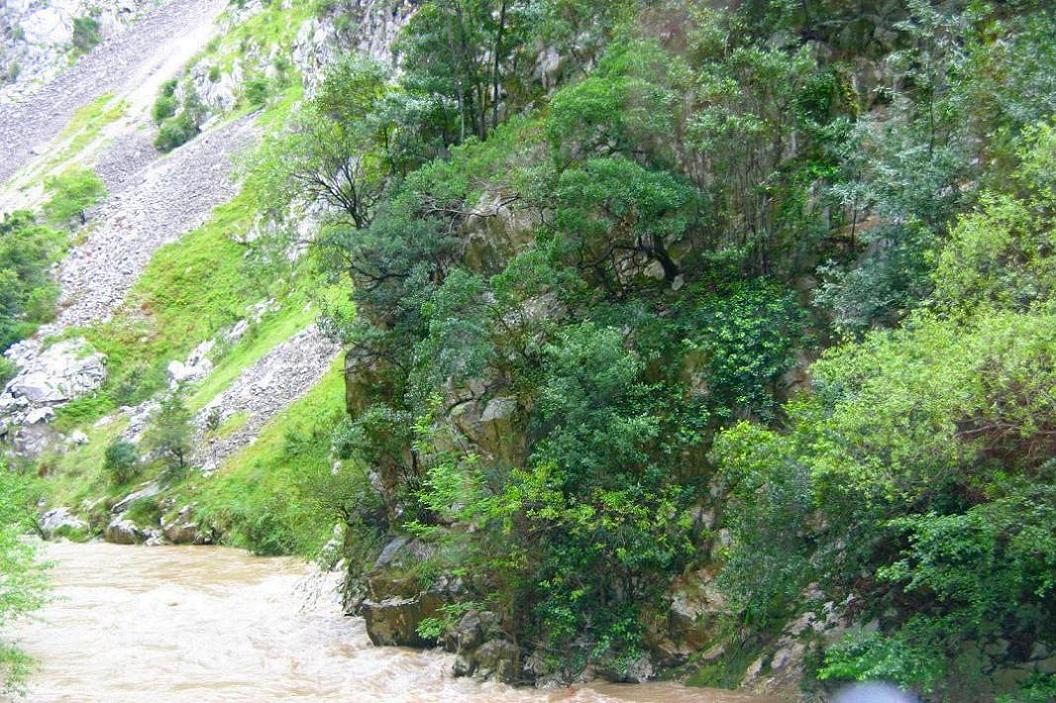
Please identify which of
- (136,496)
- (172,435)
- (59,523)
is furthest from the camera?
(59,523)

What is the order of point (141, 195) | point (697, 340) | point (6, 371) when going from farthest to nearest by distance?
point (141, 195)
point (6, 371)
point (697, 340)

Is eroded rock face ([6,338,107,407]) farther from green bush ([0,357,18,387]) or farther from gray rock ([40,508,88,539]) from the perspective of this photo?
gray rock ([40,508,88,539])

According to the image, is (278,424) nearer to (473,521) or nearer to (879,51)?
(473,521)

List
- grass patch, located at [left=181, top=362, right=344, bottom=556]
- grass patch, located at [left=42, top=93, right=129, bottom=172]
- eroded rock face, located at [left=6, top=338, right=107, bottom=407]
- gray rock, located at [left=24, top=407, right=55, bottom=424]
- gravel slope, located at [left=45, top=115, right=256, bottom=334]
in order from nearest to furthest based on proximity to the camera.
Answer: grass patch, located at [left=181, top=362, right=344, bottom=556]
gray rock, located at [left=24, top=407, right=55, bottom=424]
eroded rock face, located at [left=6, top=338, right=107, bottom=407]
gravel slope, located at [left=45, top=115, right=256, bottom=334]
grass patch, located at [left=42, top=93, right=129, bottom=172]

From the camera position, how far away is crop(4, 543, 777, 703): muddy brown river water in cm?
1630

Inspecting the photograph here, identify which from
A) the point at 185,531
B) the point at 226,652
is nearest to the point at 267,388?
the point at 185,531

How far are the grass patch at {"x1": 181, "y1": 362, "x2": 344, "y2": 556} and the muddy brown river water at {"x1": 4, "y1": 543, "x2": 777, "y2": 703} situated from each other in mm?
4036

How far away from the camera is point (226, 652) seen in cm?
2036

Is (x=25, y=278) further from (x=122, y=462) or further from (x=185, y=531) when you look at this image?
(x=185, y=531)

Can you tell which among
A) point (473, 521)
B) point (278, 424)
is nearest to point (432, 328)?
point (473, 521)

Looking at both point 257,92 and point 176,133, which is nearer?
point 257,92

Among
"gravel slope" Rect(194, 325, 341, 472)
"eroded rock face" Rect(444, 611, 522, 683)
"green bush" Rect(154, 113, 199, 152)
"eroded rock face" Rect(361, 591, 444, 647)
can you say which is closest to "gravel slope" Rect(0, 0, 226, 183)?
"green bush" Rect(154, 113, 199, 152)

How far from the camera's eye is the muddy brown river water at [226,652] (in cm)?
1630

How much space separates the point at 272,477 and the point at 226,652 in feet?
62.2
